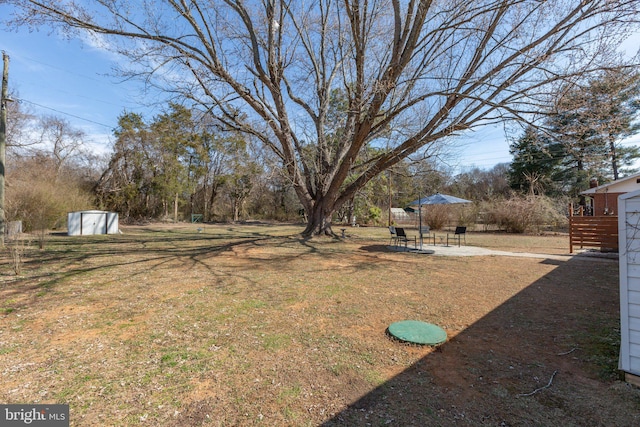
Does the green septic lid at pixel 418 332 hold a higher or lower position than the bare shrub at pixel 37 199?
lower

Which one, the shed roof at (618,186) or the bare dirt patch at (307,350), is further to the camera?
the shed roof at (618,186)

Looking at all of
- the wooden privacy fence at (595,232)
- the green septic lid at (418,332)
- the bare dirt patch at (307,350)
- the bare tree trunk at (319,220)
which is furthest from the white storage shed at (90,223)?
the wooden privacy fence at (595,232)

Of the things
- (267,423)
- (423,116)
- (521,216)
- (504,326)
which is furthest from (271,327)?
(521,216)

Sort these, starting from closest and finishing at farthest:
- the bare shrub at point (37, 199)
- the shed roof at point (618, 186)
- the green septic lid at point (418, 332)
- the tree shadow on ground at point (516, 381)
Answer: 1. the tree shadow on ground at point (516, 381)
2. the green septic lid at point (418, 332)
3. the bare shrub at point (37, 199)
4. the shed roof at point (618, 186)

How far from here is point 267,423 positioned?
6.23ft

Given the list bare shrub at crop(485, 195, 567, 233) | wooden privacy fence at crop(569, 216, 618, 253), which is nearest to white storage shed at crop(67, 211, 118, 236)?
wooden privacy fence at crop(569, 216, 618, 253)

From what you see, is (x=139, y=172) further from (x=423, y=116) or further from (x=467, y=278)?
(x=467, y=278)

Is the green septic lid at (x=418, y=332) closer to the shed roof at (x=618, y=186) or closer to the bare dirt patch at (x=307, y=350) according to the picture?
the bare dirt patch at (x=307, y=350)

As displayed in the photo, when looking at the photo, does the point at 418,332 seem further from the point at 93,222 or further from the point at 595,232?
the point at 93,222

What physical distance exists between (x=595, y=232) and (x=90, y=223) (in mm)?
20264

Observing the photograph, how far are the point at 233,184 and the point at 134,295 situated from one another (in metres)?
24.7

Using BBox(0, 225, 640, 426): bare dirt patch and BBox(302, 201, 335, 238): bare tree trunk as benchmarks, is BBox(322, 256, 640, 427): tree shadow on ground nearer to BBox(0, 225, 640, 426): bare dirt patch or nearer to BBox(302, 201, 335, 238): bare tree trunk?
BBox(0, 225, 640, 426): bare dirt patch

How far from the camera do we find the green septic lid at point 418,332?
3158 millimetres

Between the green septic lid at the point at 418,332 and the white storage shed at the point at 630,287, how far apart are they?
1.44m
